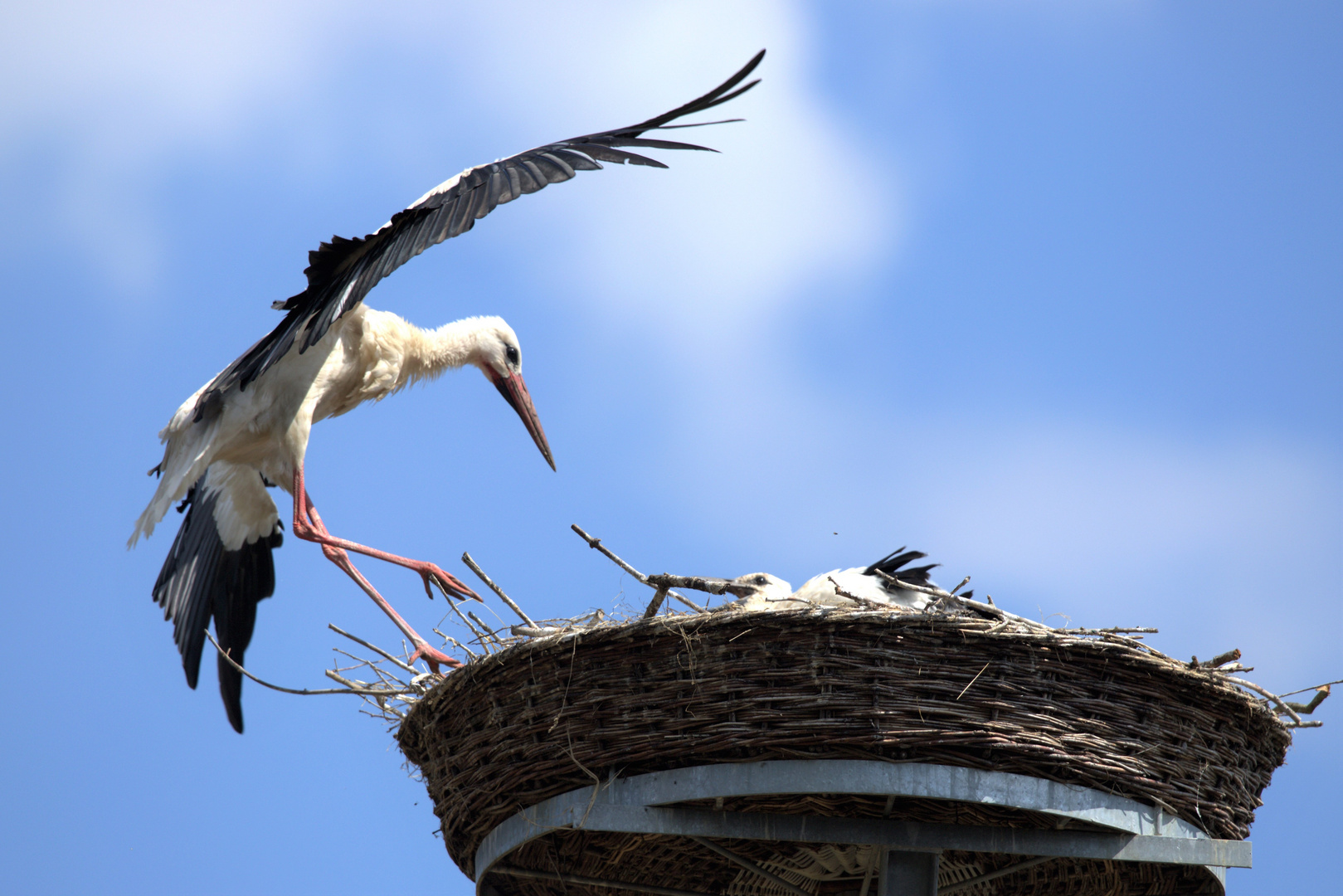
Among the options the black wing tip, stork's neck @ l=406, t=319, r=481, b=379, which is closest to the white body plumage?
stork's neck @ l=406, t=319, r=481, b=379

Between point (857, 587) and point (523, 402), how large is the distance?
3.29 metres

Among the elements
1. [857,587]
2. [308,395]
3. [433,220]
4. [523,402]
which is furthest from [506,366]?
[857,587]

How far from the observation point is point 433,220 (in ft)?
17.7

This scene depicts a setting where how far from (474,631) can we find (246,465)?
112 inches

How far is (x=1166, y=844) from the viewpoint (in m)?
4.11

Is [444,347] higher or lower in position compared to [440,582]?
higher

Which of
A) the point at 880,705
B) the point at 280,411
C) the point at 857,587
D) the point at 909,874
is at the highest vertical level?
the point at 280,411

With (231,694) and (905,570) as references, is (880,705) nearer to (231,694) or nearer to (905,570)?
(905,570)

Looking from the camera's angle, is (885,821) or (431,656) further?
(431,656)

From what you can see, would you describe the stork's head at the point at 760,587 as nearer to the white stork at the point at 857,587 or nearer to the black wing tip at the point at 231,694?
the white stork at the point at 857,587

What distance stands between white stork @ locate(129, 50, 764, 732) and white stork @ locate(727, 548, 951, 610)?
1169 mm

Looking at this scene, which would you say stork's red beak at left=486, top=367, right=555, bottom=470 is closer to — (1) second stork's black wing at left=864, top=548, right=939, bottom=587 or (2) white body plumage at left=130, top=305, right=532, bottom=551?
(2) white body plumage at left=130, top=305, right=532, bottom=551

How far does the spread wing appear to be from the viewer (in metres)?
5.22

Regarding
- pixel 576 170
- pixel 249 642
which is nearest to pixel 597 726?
pixel 576 170
